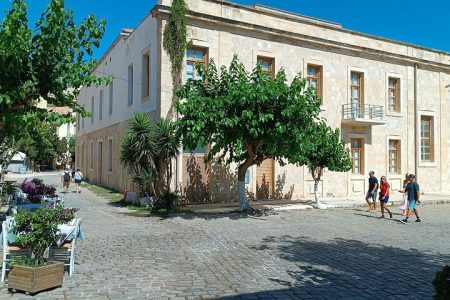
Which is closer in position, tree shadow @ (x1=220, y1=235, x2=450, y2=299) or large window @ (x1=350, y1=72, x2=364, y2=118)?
tree shadow @ (x1=220, y1=235, x2=450, y2=299)

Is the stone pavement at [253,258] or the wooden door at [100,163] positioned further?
the wooden door at [100,163]

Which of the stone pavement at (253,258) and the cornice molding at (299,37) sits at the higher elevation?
the cornice molding at (299,37)

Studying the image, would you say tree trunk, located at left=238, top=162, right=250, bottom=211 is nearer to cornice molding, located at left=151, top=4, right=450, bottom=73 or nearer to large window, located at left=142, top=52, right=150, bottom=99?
large window, located at left=142, top=52, right=150, bottom=99

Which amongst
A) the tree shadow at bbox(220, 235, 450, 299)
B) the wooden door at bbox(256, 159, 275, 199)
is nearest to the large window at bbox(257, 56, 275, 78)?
the wooden door at bbox(256, 159, 275, 199)

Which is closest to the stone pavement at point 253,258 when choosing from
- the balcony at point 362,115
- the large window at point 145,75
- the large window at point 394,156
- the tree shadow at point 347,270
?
the tree shadow at point 347,270

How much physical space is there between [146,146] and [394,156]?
Result: 1472 centimetres

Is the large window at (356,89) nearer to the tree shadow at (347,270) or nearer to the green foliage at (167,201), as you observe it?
the green foliage at (167,201)

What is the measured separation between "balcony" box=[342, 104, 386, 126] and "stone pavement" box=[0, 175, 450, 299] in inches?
308

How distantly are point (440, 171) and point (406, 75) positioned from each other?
616 centimetres

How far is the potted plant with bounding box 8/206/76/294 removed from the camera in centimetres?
555

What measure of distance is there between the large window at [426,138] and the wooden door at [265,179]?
34.9 feet

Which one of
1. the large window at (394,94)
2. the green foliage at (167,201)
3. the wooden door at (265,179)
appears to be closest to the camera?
the green foliage at (167,201)

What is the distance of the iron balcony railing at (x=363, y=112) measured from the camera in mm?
20719

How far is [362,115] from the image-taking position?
21031 millimetres
